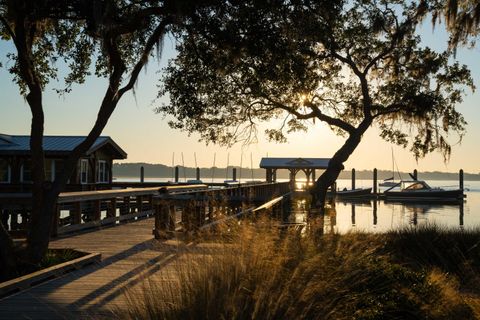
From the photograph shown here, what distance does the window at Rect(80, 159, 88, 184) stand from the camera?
92.2 feet

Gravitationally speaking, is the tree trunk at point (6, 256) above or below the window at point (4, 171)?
below

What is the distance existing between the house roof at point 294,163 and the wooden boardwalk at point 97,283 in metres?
43.6

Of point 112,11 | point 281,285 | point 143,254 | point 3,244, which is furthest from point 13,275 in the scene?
point 281,285

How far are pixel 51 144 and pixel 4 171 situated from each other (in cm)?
242

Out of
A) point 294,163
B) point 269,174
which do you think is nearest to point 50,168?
point 269,174

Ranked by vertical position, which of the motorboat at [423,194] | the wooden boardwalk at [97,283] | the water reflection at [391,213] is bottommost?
the water reflection at [391,213]

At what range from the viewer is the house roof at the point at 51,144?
26.3m

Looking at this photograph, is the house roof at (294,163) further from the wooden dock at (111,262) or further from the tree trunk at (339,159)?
the wooden dock at (111,262)

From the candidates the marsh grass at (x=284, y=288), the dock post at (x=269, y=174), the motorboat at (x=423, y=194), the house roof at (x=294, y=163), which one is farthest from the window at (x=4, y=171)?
the motorboat at (x=423, y=194)

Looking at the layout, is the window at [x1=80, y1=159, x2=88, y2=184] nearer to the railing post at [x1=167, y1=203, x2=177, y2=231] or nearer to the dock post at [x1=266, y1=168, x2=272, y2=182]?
the railing post at [x1=167, y1=203, x2=177, y2=231]

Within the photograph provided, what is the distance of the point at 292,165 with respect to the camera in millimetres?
56094

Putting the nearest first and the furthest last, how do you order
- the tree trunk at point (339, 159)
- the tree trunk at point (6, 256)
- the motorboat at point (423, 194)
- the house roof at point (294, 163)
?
the tree trunk at point (6, 256) → the tree trunk at point (339, 159) → the house roof at point (294, 163) → the motorboat at point (423, 194)

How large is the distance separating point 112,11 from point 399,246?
7572mm

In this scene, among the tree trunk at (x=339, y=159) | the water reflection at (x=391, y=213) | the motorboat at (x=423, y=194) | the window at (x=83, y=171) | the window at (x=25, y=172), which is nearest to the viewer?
the tree trunk at (x=339, y=159)
